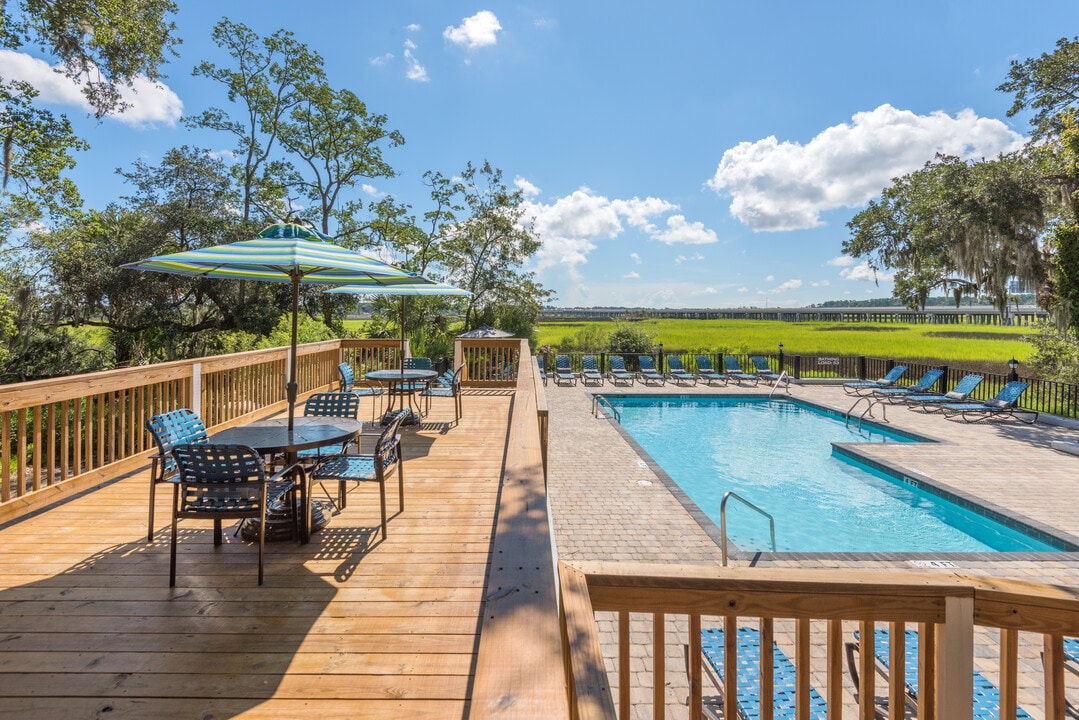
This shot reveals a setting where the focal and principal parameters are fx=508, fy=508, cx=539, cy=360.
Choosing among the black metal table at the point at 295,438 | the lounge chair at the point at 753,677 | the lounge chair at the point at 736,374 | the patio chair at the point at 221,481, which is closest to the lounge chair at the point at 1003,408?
the lounge chair at the point at 736,374

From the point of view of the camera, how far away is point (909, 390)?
1355 centimetres

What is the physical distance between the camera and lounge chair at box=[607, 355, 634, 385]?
698 inches

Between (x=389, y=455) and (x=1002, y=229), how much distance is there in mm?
15934

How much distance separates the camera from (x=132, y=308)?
52.9 ft

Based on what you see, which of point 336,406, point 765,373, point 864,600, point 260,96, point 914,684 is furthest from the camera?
point 260,96

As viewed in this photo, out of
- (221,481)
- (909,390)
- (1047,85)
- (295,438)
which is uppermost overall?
(1047,85)

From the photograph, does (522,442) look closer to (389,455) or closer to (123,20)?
(389,455)

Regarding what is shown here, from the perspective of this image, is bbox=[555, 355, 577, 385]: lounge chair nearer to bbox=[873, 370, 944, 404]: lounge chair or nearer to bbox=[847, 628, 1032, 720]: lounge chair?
bbox=[873, 370, 944, 404]: lounge chair

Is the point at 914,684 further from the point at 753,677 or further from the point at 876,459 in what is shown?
the point at 876,459

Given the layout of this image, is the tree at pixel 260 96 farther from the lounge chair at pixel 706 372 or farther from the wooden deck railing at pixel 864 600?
the wooden deck railing at pixel 864 600

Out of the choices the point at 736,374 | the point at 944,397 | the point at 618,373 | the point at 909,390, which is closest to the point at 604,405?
the point at 618,373

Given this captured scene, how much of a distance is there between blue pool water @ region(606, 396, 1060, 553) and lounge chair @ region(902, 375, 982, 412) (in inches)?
84.0

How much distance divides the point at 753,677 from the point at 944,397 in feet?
42.1

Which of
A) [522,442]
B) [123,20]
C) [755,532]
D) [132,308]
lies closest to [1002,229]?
[755,532]
